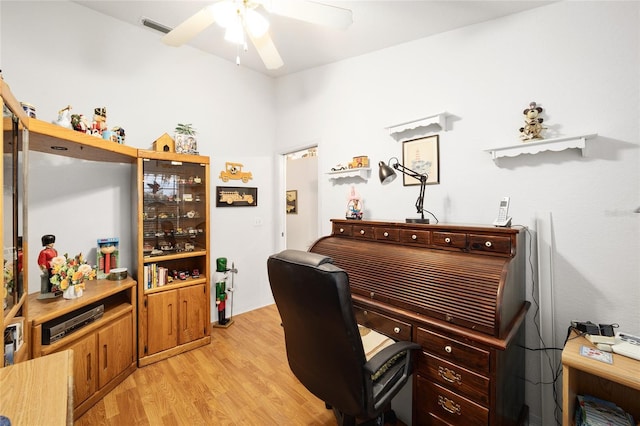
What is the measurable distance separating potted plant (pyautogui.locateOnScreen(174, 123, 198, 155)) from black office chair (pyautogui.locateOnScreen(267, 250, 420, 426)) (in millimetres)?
2148

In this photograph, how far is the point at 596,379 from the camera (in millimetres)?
1623

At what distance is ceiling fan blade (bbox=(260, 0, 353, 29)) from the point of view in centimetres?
160

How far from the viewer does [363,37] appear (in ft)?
8.73

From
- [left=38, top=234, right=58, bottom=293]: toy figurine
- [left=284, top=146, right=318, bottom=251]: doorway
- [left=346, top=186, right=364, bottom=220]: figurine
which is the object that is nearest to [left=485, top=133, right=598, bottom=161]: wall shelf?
[left=346, top=186, right=364, bottom=220]: figurine

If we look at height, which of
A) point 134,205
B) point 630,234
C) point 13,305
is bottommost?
point 13,305

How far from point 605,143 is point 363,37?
2.11 m

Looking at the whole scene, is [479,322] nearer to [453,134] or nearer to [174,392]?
[453,134]

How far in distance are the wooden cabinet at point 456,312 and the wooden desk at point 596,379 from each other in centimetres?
24

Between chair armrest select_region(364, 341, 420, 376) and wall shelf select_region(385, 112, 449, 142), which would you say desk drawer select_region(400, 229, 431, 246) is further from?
wall shelf select_region(385, 112, 449, 142)

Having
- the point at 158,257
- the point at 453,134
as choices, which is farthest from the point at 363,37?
the point at 158,257

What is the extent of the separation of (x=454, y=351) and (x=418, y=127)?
6.22ft

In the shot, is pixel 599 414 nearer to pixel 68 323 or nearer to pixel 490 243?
Answer: pixel 490 243

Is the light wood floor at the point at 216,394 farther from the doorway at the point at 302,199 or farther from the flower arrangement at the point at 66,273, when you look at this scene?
the doorway at the point at 302,199

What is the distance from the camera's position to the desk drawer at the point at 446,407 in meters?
1.35
